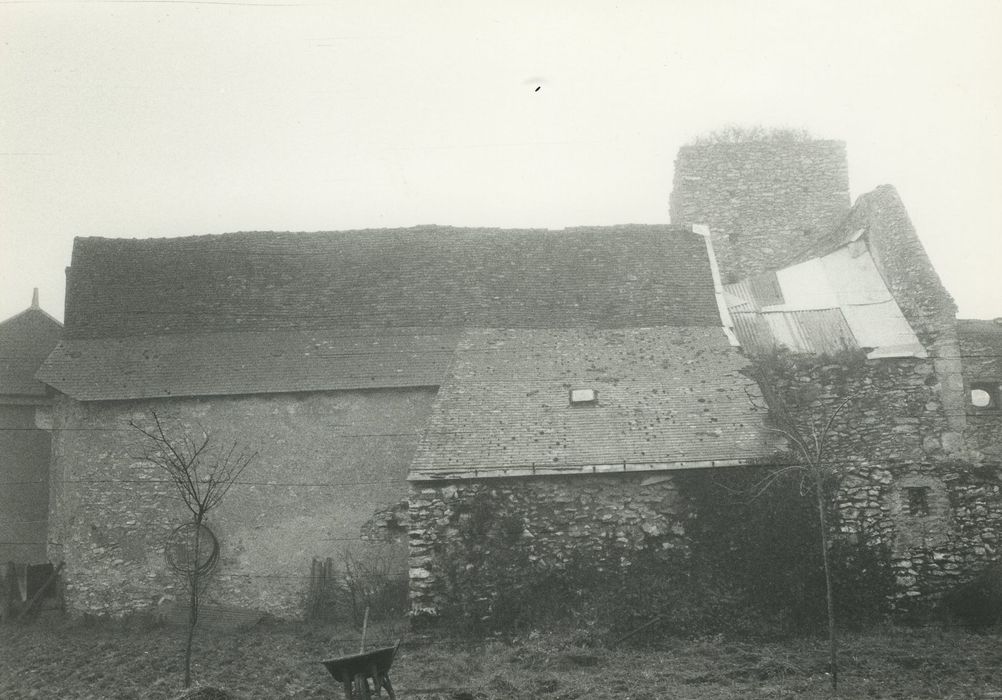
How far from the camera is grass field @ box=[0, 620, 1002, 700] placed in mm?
9344

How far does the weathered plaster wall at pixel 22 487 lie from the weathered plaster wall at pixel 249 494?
272 cm

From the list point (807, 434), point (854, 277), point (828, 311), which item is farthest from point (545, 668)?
point (854, 277)

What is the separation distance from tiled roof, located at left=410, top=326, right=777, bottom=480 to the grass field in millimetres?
2917

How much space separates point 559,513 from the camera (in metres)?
12.5

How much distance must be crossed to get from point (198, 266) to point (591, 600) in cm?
1243

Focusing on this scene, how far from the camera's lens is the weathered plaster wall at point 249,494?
47.7 feet

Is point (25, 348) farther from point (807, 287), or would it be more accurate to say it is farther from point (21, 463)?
point (807, 287)

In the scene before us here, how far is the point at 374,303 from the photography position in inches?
679

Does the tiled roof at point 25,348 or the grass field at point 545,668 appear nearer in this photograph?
the grass field at point 545,668

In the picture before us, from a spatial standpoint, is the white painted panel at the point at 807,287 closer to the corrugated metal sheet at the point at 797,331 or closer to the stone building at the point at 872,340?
the stone building at the point at 872,340

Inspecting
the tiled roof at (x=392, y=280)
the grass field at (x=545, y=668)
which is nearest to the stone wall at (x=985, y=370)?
the tiled roof at (x=392, y=280)

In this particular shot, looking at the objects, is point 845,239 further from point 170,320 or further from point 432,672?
point 170,320

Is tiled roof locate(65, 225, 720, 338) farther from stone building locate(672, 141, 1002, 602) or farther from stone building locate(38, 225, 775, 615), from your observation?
stone building locate(672, 141, 1002, 602)

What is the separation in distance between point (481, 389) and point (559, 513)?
318 cm
